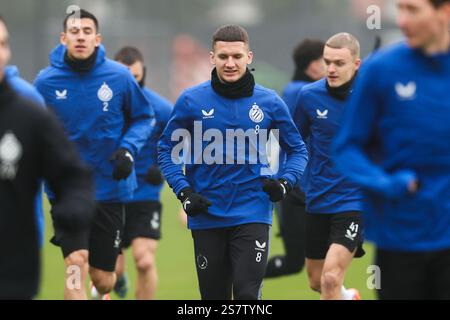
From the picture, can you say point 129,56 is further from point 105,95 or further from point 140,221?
point 105,95

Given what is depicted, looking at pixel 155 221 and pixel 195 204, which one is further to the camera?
pixel 155 221

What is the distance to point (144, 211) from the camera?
41.1ft

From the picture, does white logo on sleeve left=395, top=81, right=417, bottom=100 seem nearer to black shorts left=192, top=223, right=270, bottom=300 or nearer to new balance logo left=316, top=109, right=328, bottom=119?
black shorts left=192, top=223, right=270, bottom=300

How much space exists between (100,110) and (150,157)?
2.58 meters

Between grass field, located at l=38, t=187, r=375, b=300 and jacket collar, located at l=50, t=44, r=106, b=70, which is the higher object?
jacket collar, located at l=50, t=44, r=106, b=70

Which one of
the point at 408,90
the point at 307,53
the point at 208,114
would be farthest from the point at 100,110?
the point at 408,90

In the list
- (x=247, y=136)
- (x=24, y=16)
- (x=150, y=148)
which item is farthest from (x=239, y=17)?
(x=247, y=136)

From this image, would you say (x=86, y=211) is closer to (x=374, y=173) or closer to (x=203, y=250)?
(x=374, y=173)

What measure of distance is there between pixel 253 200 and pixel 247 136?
471mm

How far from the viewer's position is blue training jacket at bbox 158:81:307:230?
29.6 feet

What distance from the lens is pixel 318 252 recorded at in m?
10.6

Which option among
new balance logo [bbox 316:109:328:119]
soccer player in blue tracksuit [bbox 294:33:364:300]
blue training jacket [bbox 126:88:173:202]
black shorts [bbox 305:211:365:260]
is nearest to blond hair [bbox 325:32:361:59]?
soccer player in blue tracksuit [bbox 294:33:364:300]

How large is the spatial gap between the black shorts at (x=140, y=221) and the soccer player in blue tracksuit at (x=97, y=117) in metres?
1.74

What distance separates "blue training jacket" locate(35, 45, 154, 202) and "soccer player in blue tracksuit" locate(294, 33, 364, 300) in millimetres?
1403
